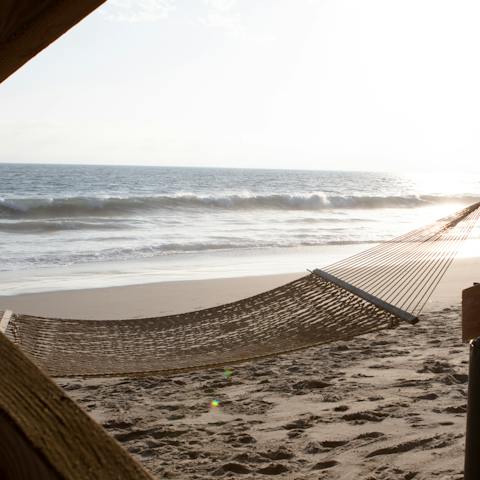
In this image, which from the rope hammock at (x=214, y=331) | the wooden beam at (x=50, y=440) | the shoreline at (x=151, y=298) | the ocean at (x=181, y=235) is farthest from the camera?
the ocean at (x=181, y=235)

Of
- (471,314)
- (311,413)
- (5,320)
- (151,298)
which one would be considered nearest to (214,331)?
(311,413)

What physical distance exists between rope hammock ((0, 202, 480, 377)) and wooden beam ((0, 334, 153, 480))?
5.11 ft

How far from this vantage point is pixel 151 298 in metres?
5.88

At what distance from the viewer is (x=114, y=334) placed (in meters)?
2.63

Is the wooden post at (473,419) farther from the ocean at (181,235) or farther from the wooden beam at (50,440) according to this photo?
the ocean at (181,235)

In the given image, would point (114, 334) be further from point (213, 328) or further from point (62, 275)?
point (62, 275)

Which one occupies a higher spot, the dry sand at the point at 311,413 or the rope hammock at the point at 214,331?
the rope hammock at the point at 214,331

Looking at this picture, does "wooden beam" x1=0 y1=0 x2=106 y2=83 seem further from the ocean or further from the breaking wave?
the breaking wave

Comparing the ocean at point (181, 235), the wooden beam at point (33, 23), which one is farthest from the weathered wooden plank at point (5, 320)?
the ocean at point (181, 235)

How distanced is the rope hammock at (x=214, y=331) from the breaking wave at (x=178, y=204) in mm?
13040

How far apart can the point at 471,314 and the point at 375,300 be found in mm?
1600

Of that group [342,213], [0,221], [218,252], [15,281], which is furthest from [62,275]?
[342,213]

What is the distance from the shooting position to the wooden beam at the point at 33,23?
473 millimetres

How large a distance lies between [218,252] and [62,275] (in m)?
2.79
